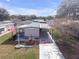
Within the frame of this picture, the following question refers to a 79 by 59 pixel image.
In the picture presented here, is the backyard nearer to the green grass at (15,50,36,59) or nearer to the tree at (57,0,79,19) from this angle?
the green grass at (15,50,36,59)

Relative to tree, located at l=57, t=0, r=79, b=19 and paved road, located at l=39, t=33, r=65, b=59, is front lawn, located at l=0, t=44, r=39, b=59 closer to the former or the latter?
paved road, located at l=39, t=33, r=65, b=59

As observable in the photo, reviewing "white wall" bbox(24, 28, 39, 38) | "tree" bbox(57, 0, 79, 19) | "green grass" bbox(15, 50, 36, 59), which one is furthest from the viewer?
"white wall" bbox(24, 28, 39, 38)

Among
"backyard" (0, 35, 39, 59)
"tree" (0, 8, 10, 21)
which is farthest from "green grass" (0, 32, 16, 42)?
"tree" (0, 8, 10, 21)

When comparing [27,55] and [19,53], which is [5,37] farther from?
[27,55]

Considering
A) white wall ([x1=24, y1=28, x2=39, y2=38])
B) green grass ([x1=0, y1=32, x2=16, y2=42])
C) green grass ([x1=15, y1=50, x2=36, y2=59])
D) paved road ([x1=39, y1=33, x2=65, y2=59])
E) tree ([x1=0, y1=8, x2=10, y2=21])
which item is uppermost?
tree ([x1=0, y1=8, x2=10, y2=21])

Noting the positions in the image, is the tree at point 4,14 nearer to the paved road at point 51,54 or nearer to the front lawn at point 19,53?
the front lawn at point 19,53

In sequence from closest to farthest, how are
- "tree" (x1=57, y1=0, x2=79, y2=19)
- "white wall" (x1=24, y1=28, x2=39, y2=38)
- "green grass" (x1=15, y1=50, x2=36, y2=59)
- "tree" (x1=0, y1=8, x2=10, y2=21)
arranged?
1. "tree" (x1=57, y1=0, x2=79, y2=19)
2. "tree" (x1=0, y1=8, x2=10, y2=21)
3. "green grass" (x1=15, y1=50, x2=36, y2=59)
4. "white wall" (x1=24, y1=28, x2=39, y2=38)

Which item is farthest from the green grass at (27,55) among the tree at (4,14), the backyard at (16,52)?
the tree at (4,14)

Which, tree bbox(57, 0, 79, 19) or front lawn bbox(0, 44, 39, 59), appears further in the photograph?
front lawn bbox(0, 44, 39, 59)

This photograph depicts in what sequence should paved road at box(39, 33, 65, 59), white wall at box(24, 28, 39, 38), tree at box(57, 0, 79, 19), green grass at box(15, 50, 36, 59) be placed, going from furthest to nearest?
white wall at box(24, 28, 39, 38) < green grass at box(15, 50, 36, 59) < paved road at box(39, 33, 65, 59) < tree at box(57, 0, 79, 19)

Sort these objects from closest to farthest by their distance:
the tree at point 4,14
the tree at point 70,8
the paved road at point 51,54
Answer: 1. the tree at point 70,8
2. the paved road at point 51,54
3. the tree at point 4,14

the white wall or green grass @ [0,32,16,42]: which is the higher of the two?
the white wall

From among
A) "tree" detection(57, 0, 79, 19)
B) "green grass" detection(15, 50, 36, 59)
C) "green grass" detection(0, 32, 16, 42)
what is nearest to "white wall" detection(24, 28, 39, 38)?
"green grass" detection(0, 32, 16, 42)
